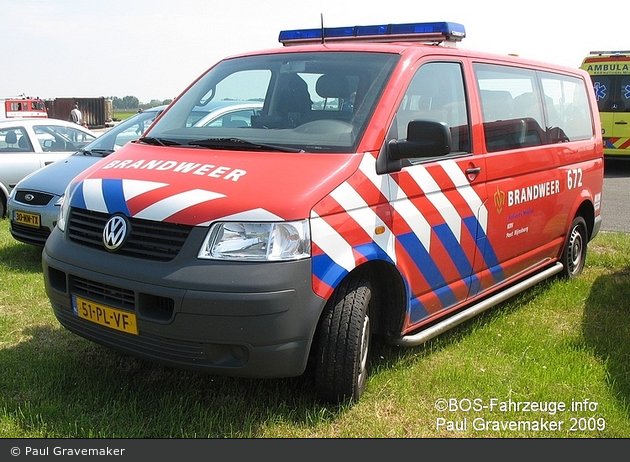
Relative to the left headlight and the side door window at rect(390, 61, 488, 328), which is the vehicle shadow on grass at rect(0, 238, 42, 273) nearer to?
the left headlight

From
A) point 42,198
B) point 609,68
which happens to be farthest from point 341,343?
point 609,68

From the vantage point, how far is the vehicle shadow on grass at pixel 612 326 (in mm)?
4145

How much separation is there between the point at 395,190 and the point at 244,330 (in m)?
1.21

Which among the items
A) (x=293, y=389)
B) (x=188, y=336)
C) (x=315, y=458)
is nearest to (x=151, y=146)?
(x=188, y=336)

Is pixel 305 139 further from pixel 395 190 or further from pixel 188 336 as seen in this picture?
pixel 188 336

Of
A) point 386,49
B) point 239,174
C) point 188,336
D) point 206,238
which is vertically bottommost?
point 188,336

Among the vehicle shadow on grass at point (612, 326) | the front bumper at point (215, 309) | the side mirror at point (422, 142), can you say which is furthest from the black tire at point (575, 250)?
the front bumper at point (215, 309)

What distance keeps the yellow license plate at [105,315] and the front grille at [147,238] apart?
285mm

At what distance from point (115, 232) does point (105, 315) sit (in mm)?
423

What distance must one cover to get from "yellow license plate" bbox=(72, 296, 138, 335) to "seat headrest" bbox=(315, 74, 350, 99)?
1688 mm

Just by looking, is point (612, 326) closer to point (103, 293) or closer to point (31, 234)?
point (103, 293)

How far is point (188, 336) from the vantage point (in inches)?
125

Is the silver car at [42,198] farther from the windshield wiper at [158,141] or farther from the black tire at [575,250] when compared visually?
the black tire at [575,250]

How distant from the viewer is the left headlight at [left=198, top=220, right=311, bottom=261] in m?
3.14
